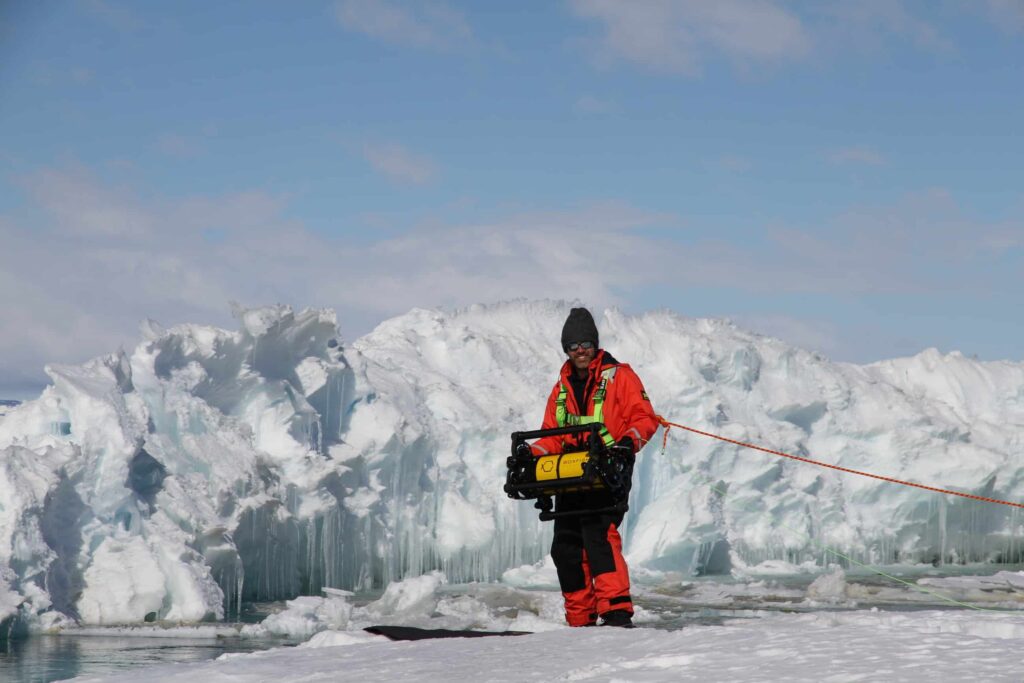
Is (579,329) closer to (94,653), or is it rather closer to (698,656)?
(698,656)

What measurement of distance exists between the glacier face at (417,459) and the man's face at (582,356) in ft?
34.6

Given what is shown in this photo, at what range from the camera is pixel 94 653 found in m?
12.1

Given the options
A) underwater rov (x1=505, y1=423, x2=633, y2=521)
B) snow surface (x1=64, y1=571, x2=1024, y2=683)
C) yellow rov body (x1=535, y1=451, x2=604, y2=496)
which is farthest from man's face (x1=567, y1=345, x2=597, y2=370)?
snow surface (x1=64, y1=571, x2=1024, y2=683)

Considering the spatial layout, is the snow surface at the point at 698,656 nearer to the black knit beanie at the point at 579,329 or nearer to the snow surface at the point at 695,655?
the snow surface at the point at 695,655

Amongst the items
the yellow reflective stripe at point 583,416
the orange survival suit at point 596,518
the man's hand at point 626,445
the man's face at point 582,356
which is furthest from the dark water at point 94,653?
the man's hand at point 626,445

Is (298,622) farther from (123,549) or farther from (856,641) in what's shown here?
(856,641)

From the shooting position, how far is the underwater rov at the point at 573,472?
5.30 metres

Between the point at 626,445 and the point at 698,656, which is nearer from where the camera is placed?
the point at 698,656

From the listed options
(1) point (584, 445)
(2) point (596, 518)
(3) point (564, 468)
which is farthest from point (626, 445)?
(2) point (596, 518)

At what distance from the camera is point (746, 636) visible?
415 cm

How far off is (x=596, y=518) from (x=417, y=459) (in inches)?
670

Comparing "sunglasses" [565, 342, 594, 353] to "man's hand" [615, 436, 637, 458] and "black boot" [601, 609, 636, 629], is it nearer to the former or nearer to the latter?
"man's hand" [615, 436, 637, 458]

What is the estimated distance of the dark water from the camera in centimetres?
1062

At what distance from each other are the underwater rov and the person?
49mm
